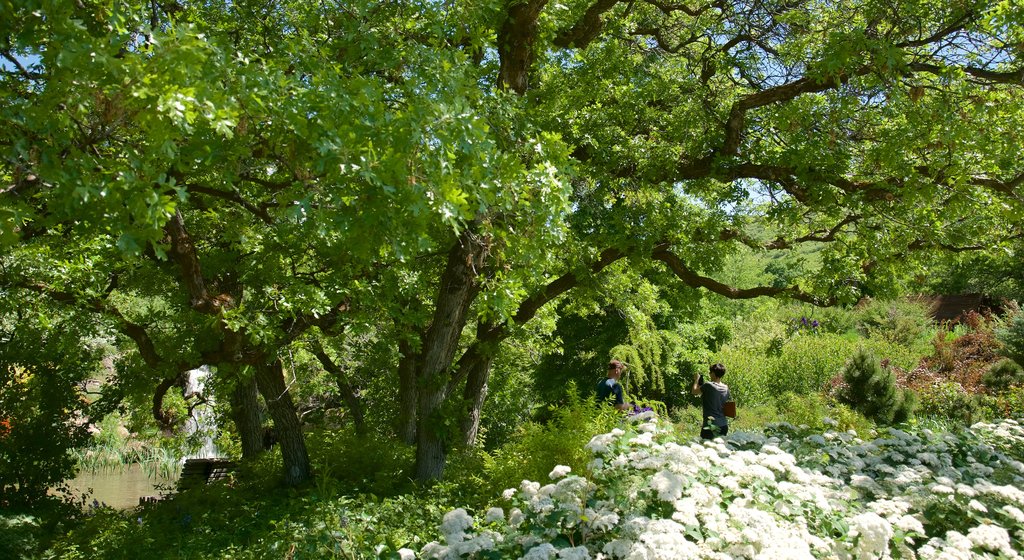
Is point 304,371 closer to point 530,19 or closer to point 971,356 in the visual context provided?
point 530,19

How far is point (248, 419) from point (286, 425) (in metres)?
2.55

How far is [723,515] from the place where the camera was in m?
3.27

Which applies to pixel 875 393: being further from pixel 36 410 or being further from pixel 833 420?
pixel 36 410

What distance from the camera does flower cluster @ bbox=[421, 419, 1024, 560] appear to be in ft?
10.1

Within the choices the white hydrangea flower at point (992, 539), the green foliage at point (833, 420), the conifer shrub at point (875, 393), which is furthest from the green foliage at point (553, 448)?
the conifer shrub at point (875, 393)

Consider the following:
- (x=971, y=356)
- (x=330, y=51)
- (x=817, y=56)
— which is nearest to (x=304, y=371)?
(x=330, y=51)

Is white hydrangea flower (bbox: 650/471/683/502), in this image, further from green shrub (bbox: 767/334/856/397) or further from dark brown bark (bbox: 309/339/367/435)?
green shrub (bbox: 767/334/856/397)

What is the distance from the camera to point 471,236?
5.45 m

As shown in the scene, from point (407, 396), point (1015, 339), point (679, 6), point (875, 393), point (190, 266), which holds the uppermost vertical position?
point (679, 6)

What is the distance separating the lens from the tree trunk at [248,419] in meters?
10.1

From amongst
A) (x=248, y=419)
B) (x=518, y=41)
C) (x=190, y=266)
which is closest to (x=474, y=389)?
(x=248, y=419)

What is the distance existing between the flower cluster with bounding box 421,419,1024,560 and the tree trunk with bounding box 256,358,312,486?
15.5ft

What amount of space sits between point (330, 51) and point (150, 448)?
12738 mm

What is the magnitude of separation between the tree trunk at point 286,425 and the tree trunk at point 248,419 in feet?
6.89
